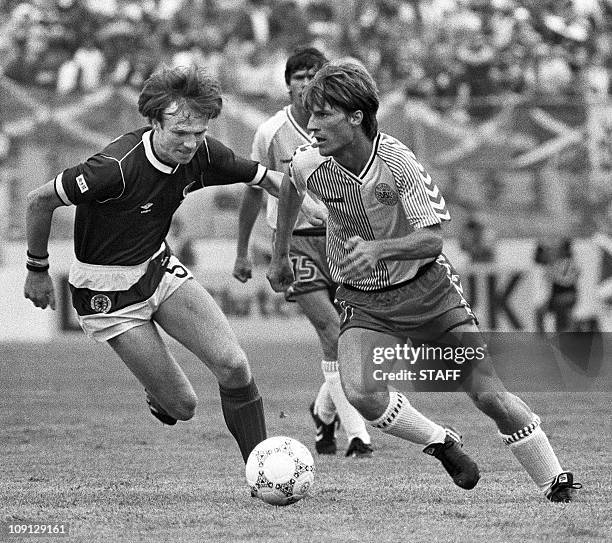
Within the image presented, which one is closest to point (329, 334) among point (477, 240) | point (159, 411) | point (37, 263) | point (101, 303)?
point (159, 411)

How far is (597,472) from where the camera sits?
286 inches

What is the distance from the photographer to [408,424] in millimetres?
6211

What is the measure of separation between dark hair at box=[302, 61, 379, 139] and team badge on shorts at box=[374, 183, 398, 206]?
0.85 feet

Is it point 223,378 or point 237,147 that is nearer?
point 223,378

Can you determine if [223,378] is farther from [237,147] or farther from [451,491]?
[237,147]

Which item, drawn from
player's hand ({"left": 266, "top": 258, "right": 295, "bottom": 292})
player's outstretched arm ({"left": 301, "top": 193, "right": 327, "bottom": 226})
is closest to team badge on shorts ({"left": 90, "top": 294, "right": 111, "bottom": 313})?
player's hand ({"left": 266, "top": 258, "right": 295, "bottom": 292})

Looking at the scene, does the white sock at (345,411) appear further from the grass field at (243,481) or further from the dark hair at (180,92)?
the dark hair at (180,92)

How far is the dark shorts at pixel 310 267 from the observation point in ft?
28.3

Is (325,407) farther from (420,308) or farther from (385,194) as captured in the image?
(385,194)

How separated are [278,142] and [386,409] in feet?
9.56

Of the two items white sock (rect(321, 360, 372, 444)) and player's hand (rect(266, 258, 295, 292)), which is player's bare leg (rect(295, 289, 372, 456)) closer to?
white sock (rect(321, 360, 372, 444))

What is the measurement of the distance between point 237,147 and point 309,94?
36.4 feet

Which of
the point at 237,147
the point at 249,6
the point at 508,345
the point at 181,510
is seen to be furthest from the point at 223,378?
the point at 249,6

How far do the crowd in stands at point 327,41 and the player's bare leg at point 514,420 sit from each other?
12.8 m
